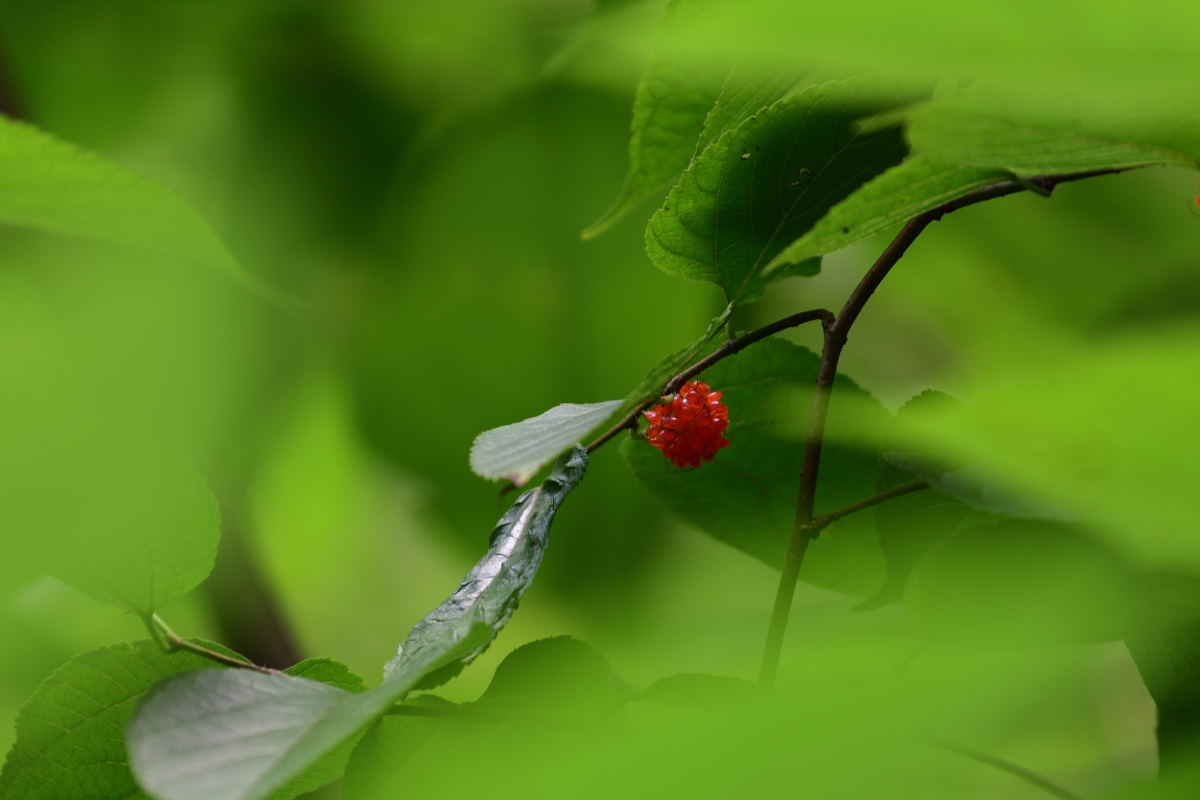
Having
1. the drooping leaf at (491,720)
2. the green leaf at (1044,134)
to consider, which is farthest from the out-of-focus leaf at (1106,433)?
the drooping leaf at (491,720)

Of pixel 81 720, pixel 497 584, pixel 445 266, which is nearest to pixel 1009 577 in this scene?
pixel 497 584

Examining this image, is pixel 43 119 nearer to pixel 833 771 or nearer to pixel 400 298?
pixel 400 298

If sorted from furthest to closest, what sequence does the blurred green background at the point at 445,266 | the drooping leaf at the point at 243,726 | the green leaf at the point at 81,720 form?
the blurred green background at the point at 445,266 < the green leaf at the point at 81,720 < the drooping leaf at the point at 243,726

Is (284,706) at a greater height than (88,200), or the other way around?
(88,200)

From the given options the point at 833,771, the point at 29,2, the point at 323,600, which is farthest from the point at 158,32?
the point at 833,771

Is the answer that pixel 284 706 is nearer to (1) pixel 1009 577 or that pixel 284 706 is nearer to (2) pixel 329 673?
(2) pixel 329 673

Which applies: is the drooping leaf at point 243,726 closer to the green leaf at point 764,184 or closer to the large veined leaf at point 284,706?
the large veined leaf at point 284,706
